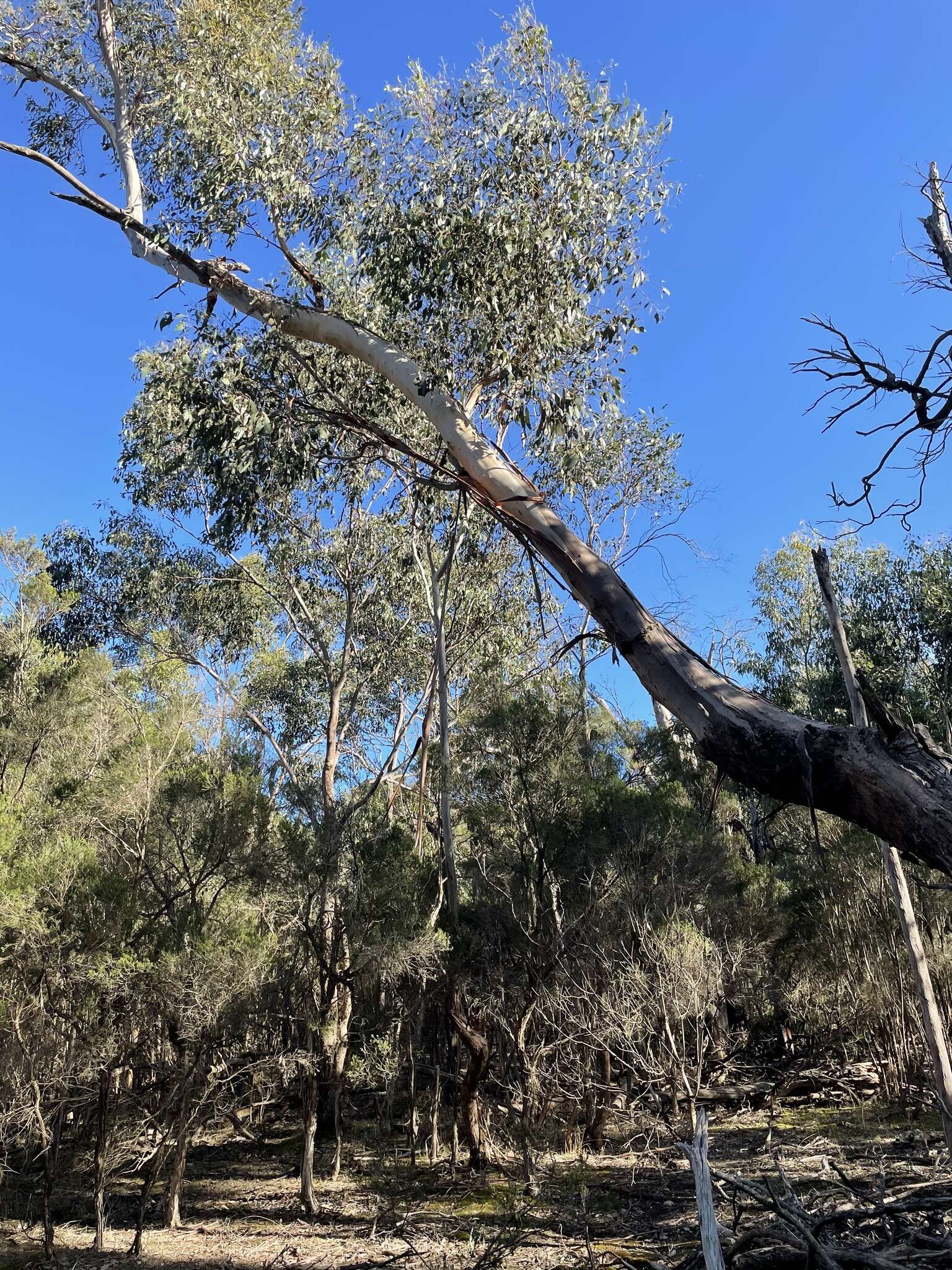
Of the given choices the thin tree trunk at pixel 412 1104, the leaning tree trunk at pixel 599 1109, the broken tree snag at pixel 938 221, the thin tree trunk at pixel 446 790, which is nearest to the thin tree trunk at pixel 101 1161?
the thin tree trunk at pixel 412 1104

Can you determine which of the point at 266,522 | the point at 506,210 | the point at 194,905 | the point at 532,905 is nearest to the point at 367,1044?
the point at 532,905

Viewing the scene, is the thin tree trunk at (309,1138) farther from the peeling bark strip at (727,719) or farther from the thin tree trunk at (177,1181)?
the peeling bark strip at (727,719)

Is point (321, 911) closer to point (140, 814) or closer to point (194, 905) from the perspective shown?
point (194, 905)

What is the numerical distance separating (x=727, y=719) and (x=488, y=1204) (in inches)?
336

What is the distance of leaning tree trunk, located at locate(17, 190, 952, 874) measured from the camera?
1905mm

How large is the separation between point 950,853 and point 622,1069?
10429 mm

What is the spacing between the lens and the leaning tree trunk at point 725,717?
1905mm

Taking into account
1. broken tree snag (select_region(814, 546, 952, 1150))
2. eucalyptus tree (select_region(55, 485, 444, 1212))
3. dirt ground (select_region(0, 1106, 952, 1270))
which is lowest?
dirt ground (select_region(0, 1106, 952, 1270))

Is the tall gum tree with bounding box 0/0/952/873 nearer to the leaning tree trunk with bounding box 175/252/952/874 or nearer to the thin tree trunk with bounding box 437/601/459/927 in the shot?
the leaning tree trunk with bounding box 175/252/952/874

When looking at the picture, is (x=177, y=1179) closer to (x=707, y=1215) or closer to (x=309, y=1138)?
(x=309, y=1138)

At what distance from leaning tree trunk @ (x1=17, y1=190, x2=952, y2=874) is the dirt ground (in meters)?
4.62

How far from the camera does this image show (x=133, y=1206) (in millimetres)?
9961

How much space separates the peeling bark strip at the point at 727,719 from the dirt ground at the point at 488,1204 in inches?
182

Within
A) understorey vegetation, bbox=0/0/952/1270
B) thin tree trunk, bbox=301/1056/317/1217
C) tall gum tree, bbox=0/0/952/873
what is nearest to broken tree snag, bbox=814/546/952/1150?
understorey vegetation, bbox=0/0/952/1270
